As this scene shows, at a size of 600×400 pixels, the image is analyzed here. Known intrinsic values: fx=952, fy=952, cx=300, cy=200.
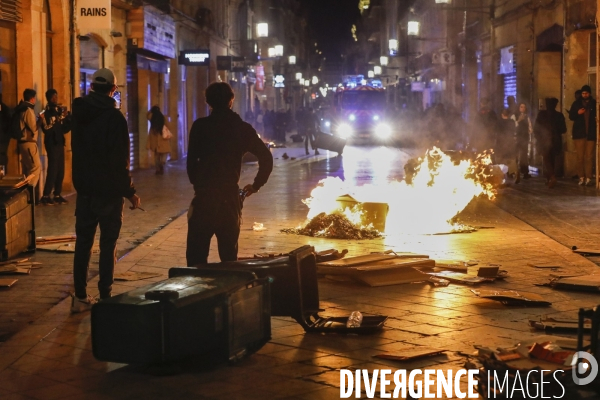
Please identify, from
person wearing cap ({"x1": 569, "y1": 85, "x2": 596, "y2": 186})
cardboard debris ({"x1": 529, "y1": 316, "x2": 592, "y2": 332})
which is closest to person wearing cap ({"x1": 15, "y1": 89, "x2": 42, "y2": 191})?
cardboard debris ({"x1": 529, "y1": 316, "x2": 592, "y2": 332})

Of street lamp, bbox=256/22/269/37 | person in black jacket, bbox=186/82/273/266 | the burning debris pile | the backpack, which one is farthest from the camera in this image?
street lamp, bbox=256/22/269/37

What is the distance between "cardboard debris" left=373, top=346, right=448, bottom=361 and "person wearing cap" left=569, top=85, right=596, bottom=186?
14.1 meters

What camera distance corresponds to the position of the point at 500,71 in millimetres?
31922

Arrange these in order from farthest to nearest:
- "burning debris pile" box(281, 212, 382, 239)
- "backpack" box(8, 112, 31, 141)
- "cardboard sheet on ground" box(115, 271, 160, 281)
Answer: "backpack" box(8, 112, 31, 141), "burning debris pile" box(281, 212, 382, 239), "cardboard sheet on ground" box(115, 271, 160, 281)

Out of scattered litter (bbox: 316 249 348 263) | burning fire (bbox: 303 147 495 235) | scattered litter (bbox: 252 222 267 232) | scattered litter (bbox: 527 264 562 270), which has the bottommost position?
scattered litter (bbox: 527 264 562 270)

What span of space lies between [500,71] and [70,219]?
822 inches

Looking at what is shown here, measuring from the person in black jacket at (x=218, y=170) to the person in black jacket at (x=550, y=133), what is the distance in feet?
44.8

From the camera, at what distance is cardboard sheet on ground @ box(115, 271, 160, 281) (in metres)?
9.04

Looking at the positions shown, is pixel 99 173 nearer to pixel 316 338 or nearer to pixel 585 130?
pixel 316 338

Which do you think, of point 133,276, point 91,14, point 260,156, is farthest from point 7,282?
point 91,14

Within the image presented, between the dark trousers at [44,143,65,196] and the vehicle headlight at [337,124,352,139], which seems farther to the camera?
the vehicle headlight at [337,124,352,139]

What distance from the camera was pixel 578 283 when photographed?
833 centimetres

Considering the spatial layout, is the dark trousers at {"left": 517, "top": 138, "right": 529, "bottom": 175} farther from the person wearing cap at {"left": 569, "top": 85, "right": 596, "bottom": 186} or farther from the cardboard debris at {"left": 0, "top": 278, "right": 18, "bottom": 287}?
the cardboard debris at {"left": 0, "top": 278, "right": 18, "bottom": 287}

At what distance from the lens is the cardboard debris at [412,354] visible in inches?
234
